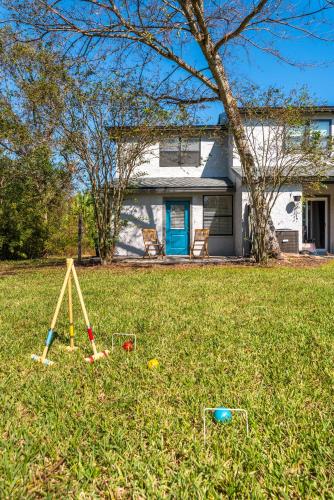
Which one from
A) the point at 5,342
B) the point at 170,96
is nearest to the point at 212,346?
the point at 5,342

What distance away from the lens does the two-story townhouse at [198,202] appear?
1395 cm

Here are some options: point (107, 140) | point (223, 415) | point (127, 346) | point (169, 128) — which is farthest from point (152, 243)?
point (223, 415)

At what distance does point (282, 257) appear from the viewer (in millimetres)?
11164

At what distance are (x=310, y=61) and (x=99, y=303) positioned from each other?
29.9ft

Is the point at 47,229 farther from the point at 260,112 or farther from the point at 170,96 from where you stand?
the point at 260,112

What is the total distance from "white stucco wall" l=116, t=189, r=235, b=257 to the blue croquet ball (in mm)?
12129

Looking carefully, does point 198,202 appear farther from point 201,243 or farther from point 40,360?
point 40,360

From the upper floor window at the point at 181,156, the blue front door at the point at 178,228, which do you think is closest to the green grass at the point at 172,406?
the blue front door at the point at 178,228

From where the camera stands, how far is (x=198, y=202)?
14.5m

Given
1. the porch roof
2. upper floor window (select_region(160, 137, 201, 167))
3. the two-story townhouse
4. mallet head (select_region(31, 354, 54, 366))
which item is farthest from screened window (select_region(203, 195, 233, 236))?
mallet head (select_region(31, 354, 54, 366))

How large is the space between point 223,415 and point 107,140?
916 centimetres

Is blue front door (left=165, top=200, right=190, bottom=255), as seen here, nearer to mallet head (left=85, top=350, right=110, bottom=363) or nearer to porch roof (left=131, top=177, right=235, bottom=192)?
porch roof (left=131, top=177, right=235, bottom=192)

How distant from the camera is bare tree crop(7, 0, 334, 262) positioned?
8.75 metres

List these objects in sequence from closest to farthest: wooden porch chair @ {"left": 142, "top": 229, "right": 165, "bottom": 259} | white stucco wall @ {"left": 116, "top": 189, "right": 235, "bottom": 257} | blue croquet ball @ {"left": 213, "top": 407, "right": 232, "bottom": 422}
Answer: blue croquet ball @ {"left": 213, "top": 407, "right": 232, "bottom": 422} → wooden porch chair @ {"left": 142, "top": 229, "right": 165, "bottom": 259} → white stucco wall @ {"left": 116, "top": 189, "right": 235, "bottom": 257}
